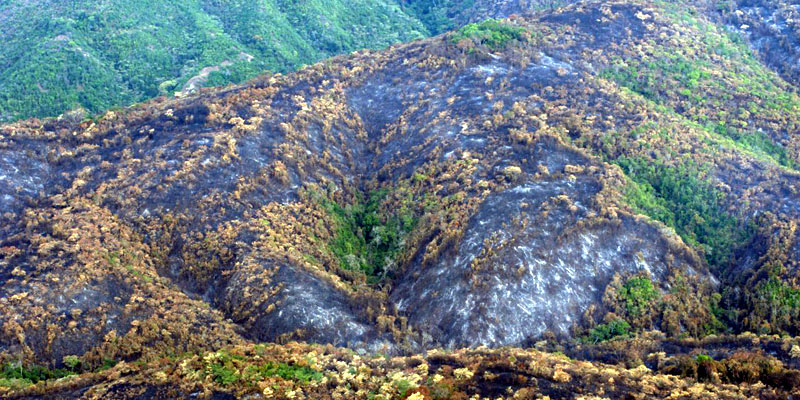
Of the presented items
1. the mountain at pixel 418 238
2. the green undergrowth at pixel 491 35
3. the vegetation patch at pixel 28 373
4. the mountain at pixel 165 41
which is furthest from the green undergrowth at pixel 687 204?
the mountain at pixel 165 41

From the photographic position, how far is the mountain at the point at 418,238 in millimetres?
19453

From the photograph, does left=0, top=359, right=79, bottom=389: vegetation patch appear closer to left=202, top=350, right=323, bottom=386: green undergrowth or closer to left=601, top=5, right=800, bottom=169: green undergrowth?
left=202, top=350, right=323, bottom=386: green undergrowth

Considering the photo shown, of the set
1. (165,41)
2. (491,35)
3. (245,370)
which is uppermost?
(165,41)

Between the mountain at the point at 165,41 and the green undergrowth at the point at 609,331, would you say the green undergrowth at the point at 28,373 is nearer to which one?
the green undergrowth at the point at 609,331

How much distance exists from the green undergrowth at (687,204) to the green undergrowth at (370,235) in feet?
41.4

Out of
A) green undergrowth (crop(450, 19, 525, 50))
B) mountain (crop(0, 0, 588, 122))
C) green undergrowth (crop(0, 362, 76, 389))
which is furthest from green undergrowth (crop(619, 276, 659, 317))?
mountain (crop(0, 0, 588, 122))

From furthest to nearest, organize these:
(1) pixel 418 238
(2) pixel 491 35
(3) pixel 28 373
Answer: (2) pixel 491 35 → (1) pixel 418 238 → (3) pixel 28 373

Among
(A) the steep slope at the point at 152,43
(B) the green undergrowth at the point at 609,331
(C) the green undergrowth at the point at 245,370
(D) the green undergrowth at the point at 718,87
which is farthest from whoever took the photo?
(A) the steep slope at the point at 152,43

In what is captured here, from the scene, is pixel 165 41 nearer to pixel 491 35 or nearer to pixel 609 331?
pixel 491 35

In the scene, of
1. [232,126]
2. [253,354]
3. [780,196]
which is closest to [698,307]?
[780,196]

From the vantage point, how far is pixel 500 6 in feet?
240

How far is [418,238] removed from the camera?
29.0 meters

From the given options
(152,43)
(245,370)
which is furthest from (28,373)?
(152,43)

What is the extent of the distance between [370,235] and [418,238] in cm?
340
